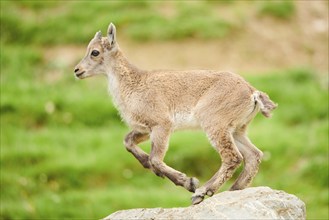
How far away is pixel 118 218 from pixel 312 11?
51.4ft

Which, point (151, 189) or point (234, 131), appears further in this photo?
point (151, 189)

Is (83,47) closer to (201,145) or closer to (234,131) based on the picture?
(201,145)

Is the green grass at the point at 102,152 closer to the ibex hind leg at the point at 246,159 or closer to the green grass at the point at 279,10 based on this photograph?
the green grass at the point at 279,10

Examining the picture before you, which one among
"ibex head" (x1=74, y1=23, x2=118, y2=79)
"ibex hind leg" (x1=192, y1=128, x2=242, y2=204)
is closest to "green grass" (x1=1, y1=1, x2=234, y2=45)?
"ibex head" (x1=74, y1=23, x2=118, y2=79)

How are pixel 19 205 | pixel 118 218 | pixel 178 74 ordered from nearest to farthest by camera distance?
pixel 118 218 < pixel 178 74 < pixel 19 205

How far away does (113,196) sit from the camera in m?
15.6

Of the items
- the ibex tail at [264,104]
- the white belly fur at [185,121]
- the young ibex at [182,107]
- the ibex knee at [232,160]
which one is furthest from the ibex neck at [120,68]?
the ibex knee at [232,160]

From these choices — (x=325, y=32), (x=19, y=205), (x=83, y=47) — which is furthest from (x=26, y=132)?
(x=325, y=32)

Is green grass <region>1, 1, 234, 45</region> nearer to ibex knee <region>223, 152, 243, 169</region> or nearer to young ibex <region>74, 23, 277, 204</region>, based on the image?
young ibex <region>74, 23, 277, 204</region>

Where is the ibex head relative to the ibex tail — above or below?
above

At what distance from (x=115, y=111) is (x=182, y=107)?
851 cm

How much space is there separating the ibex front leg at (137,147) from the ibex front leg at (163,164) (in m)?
0.26

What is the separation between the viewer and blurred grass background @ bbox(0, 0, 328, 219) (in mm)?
16016

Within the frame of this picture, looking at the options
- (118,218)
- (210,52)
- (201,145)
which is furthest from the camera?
(210,52)
